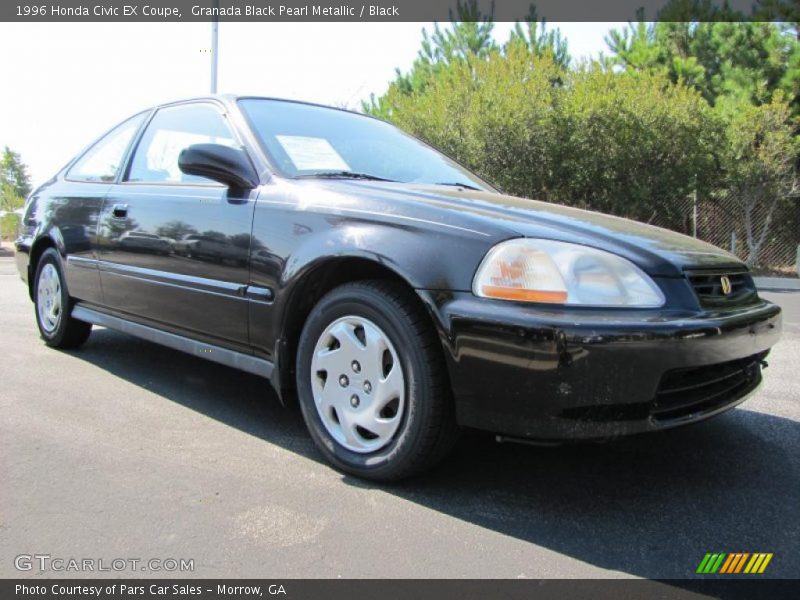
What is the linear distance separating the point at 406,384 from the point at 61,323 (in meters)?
3.09

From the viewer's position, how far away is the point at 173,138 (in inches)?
147

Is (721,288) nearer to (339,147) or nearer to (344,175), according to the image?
(344,175)

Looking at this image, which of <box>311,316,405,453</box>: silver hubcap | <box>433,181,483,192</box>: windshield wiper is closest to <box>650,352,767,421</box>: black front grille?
<box>311,316,405,453</box>: silver hubcap

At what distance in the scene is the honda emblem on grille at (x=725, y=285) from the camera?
249 centimetres

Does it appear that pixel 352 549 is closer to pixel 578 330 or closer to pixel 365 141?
pixel 578 330

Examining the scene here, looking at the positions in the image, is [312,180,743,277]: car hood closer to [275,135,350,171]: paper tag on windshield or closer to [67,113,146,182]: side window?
[275,135,350,171]: paper tag on windshield

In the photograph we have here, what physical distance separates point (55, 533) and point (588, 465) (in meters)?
1.96

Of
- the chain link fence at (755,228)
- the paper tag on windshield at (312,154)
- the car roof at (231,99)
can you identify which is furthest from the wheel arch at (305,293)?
the chain link fence at (755,228)

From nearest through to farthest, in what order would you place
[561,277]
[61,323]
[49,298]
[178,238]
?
[561,277] < [178,238] < [61,323] < [49,298]

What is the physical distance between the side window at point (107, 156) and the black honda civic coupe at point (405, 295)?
1.66 feet

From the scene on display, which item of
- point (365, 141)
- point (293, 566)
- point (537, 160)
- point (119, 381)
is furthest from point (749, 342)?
point (537, 160)

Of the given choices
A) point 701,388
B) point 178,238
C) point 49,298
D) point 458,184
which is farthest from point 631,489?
point 49,298

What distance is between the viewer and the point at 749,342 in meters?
2.38

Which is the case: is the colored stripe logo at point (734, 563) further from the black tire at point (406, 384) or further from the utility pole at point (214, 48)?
the utility pole at point (214, 48)
